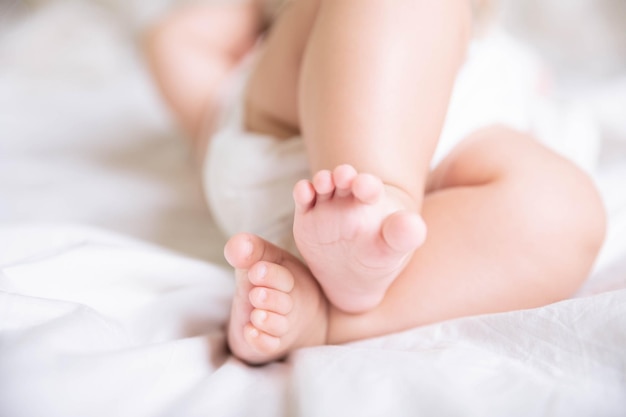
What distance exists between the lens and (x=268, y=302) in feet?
1.54

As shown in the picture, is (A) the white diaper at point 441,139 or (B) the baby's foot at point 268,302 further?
(A) the white diaper at point 441,139

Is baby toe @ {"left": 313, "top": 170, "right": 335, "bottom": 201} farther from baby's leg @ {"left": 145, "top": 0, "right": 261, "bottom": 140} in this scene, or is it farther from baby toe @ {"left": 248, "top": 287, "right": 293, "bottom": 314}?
Result: baby's leg @ {"left": 145, "top": 0, "right": 261, "bottom": 140}

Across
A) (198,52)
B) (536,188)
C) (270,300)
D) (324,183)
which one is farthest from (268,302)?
(198,52)

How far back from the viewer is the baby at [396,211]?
0.45m

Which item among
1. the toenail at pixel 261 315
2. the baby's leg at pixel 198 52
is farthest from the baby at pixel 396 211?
the baby's leg at pixel 198 52

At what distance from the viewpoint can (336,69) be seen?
0.51m

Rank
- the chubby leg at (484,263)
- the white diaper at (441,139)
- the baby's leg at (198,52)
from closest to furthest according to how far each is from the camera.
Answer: the chubby leg at (484,263), the white diaper at (441,139), the baby's leg at (198,52)

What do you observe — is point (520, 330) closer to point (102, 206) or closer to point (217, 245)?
point (217, 245)

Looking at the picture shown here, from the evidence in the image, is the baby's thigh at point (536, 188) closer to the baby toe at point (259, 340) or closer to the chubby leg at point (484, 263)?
the chubby leg at point (484, 263)

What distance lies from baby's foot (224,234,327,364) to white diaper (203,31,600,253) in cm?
9

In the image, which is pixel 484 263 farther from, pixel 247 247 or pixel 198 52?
pixel 198 52

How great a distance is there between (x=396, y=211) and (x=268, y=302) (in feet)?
0.41

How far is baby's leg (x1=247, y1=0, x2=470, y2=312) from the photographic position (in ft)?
1.47

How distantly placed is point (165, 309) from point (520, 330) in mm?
319
